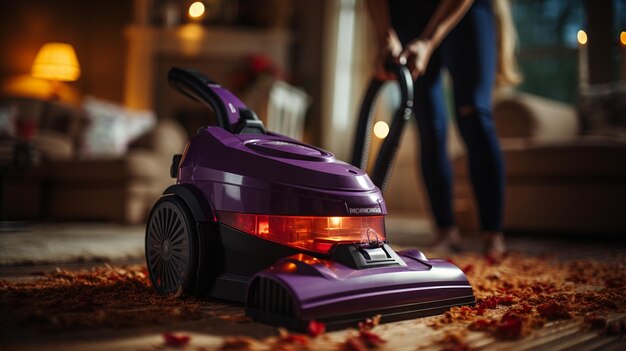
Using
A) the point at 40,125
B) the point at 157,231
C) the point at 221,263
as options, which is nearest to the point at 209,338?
the point at 221,263

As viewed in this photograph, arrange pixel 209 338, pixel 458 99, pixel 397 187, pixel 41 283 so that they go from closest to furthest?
pixel 209 338
pixel 41 283
pixel 458 99
pixel 397 187

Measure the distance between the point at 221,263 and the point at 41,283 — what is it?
41 cm

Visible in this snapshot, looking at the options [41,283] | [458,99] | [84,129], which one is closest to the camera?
[41,283]

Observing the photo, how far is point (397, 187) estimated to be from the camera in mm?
5020

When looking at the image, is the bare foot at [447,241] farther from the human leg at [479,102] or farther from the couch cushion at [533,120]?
the couch cushion at [533,120]

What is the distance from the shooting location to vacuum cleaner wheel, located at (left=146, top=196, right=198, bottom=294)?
91cm

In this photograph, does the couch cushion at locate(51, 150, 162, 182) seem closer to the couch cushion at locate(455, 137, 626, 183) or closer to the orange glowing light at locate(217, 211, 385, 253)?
the couch cushion at locate(455, 137, 626, 183)

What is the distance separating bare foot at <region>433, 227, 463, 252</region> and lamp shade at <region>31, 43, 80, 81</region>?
3.37 m

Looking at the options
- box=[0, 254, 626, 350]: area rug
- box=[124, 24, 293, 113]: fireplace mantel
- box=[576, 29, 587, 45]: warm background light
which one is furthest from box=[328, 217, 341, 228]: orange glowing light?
box=[124, 24, 293, 113]: fireplace mantel

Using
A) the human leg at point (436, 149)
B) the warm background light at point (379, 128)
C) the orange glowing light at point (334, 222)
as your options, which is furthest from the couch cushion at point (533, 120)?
the orange glowing light at point (334, 222)

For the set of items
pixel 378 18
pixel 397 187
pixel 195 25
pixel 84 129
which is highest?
pixel 195 25

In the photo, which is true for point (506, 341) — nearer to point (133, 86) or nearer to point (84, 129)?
point (84, 129)

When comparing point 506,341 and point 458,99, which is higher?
point 458,99

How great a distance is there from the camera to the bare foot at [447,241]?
187 centimetres
